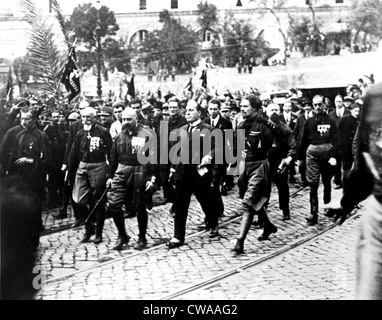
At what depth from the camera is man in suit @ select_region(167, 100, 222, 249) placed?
766 centimetres

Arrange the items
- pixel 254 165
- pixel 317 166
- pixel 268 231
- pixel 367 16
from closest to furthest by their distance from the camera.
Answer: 1. pixel 367 16
2. pixel 254 165
3. pixel 268 231
4. pixel 317 166

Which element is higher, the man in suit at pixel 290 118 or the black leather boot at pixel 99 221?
the man in suit at pixel 290 118

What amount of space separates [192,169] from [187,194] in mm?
302

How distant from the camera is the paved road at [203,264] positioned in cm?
554

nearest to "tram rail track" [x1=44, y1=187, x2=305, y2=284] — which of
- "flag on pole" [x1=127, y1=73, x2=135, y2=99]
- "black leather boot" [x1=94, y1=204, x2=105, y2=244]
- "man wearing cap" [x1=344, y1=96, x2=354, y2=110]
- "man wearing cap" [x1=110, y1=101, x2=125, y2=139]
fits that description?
"black leather boot" [x1=94, y1=204, x2=105, y2=244]

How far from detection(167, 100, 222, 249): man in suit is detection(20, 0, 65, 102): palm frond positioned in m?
2.03

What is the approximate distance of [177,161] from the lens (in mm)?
7805

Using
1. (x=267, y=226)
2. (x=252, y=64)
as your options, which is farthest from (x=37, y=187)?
(x=252, y=64)

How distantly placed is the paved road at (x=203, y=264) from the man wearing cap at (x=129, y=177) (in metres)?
0.27

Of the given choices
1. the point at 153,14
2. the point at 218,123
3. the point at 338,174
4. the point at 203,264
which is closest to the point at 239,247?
the point at 203,264

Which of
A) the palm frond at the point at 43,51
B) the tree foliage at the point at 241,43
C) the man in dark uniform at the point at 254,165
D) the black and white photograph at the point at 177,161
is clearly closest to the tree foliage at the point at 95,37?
the black and white photograph at the point at 177,161

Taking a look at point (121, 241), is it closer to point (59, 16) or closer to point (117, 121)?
point (59, 16)

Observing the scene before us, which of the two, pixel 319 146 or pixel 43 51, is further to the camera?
pixel 319 146

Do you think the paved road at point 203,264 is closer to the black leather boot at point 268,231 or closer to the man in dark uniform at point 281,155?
the black leather boot at point 268,231
